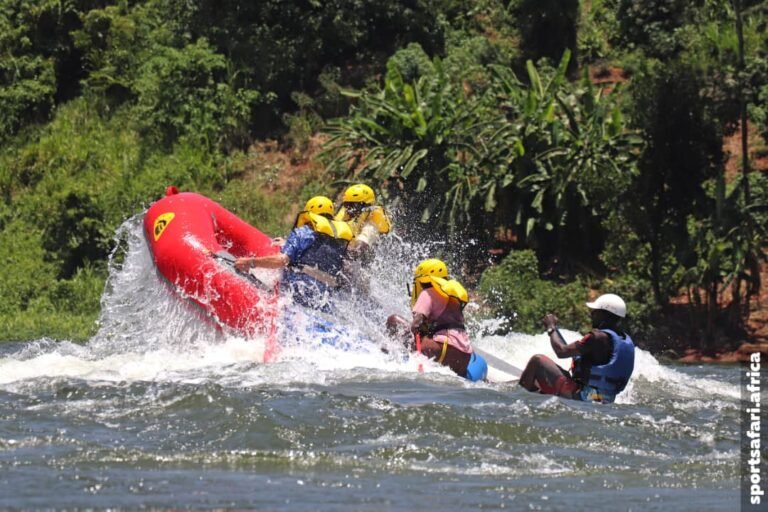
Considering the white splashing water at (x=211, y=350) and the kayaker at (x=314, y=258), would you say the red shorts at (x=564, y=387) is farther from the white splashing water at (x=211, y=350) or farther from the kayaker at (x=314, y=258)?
the kayaker at (x=314, y=258)

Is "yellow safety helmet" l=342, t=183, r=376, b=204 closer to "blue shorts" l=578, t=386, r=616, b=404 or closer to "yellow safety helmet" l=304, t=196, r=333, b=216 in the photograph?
"yellow safety helmet" l=304, t=196, r=333, b=216

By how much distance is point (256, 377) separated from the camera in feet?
34.8

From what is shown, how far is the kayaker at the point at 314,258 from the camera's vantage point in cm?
1194

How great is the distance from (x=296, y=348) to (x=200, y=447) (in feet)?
11.5

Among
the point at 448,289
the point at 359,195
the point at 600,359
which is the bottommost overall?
the point at 600,359

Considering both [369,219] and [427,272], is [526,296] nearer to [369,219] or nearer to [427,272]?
[369,219]

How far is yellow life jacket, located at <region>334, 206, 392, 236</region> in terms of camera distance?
497 inches

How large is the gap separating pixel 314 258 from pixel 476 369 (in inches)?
64.9

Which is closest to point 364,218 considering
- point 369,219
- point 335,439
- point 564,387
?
point 369,219

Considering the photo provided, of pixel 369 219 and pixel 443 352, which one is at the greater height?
pixel 369 219

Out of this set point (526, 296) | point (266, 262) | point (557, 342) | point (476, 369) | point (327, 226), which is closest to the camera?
point (557, 342)

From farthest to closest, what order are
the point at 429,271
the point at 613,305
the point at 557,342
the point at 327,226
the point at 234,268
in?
the point at 234,268 → the point at 327,226 → the point at 429,271 → the point at 613,305 → the point at 557,342

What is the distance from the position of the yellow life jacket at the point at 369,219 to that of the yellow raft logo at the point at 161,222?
1.51 metres

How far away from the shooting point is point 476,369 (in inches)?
447
